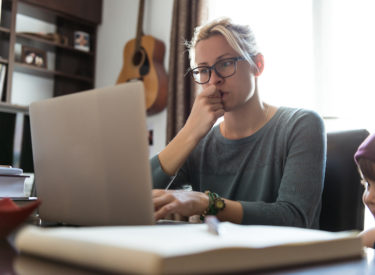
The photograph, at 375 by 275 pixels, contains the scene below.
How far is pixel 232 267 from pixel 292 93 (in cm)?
208

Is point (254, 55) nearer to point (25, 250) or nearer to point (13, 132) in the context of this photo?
point (25, 250)

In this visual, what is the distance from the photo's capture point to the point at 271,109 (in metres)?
1.34

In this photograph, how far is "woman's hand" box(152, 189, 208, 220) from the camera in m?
0.72

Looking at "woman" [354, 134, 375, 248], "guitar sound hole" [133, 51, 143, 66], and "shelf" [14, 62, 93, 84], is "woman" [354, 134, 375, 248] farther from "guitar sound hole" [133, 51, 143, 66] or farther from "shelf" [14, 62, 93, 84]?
"shelf" [14, 62, 93, 84]

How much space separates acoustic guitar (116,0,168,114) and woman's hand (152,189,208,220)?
2099 millimetres

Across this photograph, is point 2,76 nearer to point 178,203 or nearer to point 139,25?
point 139,25

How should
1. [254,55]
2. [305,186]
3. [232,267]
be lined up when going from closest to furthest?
[232,267] < [305,186] < [254,55]

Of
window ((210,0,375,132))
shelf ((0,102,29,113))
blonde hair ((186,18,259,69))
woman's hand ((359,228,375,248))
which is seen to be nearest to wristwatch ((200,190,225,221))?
woman's hand ((359,228,375,248))

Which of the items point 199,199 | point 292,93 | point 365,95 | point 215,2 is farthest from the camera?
point 215,2

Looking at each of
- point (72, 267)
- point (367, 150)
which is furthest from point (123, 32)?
point (72, 267)

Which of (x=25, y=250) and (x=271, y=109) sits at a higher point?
(x=271, y=109)

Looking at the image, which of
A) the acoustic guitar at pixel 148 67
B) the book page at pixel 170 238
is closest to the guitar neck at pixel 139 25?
the acoustic guitar at pixel 148 67

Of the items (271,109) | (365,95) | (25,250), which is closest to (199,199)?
(25,250)

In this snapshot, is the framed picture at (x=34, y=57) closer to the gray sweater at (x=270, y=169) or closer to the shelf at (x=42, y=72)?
the shelf at (x=42, y=72)
